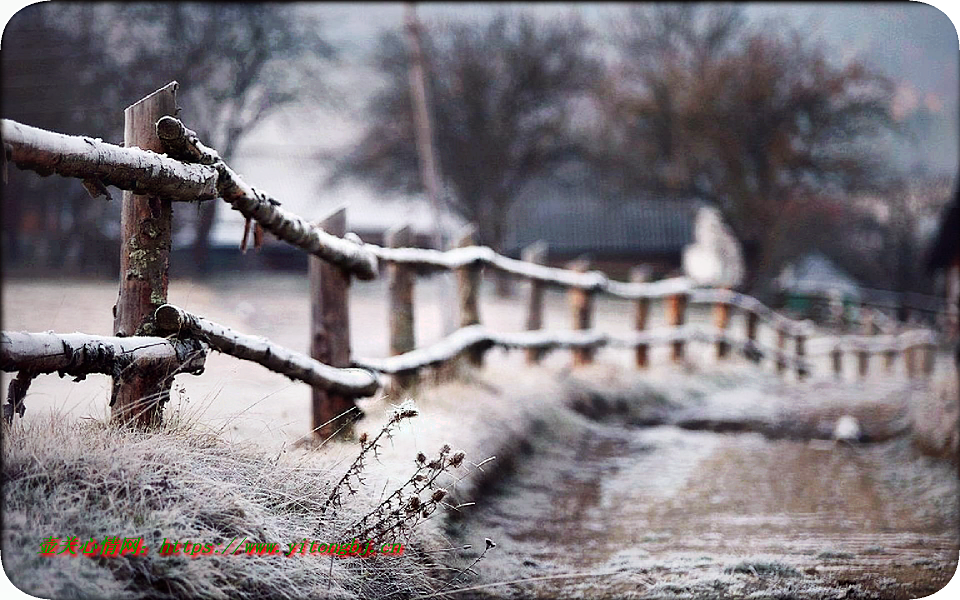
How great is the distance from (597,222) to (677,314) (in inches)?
477

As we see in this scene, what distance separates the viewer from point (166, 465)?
1.57 metres

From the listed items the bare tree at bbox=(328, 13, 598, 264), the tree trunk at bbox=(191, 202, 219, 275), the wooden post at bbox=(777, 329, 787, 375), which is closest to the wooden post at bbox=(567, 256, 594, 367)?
the tree trunk at bbox=(191, 202, 219, 275)

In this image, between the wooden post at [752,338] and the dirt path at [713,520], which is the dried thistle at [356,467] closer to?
the dirt path at [713,520]

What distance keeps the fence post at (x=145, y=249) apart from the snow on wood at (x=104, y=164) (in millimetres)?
68

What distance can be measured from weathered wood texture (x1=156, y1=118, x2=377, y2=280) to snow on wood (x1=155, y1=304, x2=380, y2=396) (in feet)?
0.93

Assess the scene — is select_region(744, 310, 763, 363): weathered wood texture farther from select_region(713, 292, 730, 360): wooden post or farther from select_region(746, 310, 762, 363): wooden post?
select_region(713, 292, 730, 360): wooden post

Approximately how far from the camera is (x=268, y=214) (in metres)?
2.14

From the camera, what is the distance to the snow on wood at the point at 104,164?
4.83 ft

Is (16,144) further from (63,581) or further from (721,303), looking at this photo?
(721,303)

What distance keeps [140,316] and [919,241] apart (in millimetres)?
17498

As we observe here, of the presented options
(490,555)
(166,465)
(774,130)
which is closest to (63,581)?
(166,465)

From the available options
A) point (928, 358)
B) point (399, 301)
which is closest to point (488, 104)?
point (928, 358)

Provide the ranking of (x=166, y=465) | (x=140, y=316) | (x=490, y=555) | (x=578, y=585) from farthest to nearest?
(x=490, y=555)
(x=578, y=585)
(x=140, y=316)
(x=166, y=465)

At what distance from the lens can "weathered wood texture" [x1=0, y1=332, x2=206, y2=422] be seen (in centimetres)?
151
